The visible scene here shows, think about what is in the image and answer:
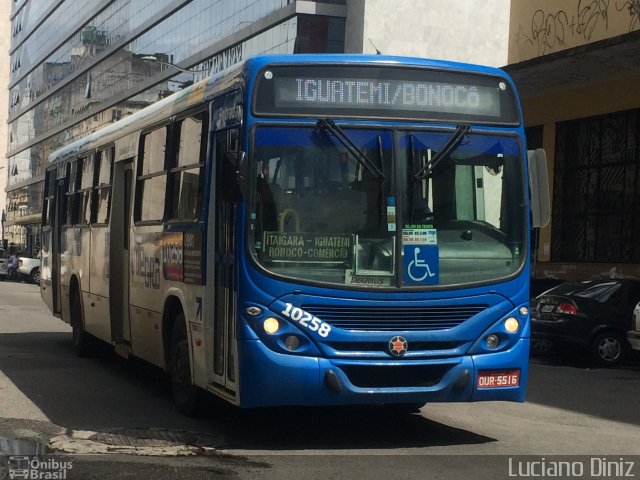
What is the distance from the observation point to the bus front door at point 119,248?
12492 mm

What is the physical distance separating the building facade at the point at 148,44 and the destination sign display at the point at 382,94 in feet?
55.6

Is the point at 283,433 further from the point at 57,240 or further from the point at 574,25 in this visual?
the point at 574,25

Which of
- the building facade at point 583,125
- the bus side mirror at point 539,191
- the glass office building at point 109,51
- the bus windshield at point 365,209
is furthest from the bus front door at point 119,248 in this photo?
the glass office building at point 109,51

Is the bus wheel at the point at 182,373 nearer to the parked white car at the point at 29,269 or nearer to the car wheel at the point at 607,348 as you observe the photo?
the car wheel at the point at 607,348

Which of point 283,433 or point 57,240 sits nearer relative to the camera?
→ point 283,433

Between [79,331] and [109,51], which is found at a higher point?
[109,51]

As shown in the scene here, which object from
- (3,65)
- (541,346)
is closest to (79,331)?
(541,346)

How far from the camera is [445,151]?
8453 mm

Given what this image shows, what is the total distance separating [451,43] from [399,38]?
2554 mm

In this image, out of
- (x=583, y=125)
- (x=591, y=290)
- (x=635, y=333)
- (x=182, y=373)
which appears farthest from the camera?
(x=583, y=125)

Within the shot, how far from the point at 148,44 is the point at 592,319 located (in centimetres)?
4487

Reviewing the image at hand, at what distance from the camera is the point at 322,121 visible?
27.1 feet
